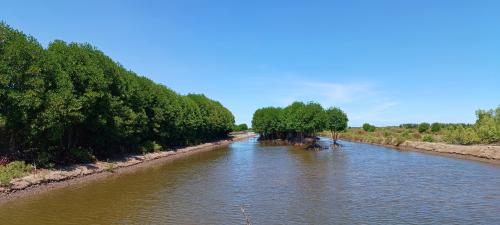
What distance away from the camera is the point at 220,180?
4319 centimetres

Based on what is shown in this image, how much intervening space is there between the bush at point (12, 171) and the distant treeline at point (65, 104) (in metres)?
2.53

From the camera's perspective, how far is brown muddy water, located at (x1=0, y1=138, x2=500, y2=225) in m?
25.0

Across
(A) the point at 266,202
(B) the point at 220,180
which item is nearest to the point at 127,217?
(A) the point at 266,202

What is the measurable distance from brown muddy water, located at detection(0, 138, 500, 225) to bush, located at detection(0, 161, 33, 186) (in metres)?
3.88

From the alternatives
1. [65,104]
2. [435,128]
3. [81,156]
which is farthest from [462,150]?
[435,128]

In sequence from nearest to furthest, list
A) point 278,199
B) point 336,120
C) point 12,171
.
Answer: point 278,199 < point 12,171 < point 336,120

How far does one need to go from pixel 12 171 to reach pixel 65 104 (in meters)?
8.46

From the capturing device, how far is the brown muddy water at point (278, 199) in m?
25.0

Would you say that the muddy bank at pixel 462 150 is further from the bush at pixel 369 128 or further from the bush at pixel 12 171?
the bush at pixel 369 128

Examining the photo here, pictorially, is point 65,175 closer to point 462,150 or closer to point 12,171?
point 12,171

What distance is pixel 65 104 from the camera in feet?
140

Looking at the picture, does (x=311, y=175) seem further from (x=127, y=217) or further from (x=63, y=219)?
(x=63, y=219)

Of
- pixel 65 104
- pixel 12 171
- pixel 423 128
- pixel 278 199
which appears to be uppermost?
pixel 65 104

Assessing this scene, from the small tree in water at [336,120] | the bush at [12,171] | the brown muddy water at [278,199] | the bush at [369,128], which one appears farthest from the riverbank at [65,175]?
the bush at [369,128]
